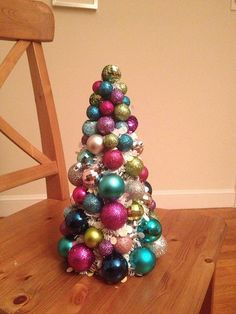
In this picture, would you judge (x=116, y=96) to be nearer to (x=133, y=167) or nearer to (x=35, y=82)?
(x=133, y=167)

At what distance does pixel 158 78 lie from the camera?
1.23m

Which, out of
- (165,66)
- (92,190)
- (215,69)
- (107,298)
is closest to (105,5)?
(165,66)

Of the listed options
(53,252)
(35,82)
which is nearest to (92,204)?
(53,252)

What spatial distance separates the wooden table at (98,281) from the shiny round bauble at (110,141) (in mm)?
186

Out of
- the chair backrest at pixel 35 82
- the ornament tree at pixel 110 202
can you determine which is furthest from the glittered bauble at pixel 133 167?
the chair backrest at pixel 35 82

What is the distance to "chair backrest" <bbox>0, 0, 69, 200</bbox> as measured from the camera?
1.92ft

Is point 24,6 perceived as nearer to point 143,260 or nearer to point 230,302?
point 143,260

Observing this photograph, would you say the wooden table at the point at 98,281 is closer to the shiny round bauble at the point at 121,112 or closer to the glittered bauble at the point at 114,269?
the glittered bauble at the point at 114,269

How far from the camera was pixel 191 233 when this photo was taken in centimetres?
54

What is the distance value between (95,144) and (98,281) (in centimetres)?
19

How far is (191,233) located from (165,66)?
86 centimetres

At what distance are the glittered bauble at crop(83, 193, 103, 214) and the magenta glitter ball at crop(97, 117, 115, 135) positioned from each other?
93 mm

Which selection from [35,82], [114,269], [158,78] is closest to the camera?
[114,269]

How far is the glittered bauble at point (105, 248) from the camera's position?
1.32 ft
